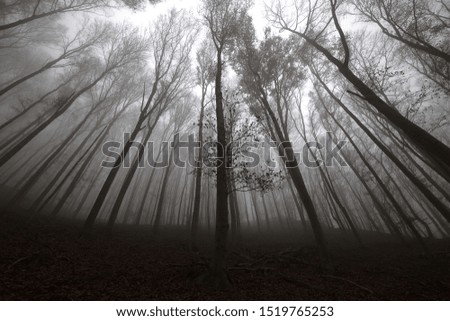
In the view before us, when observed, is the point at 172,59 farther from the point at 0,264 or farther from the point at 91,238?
the point at 0,264

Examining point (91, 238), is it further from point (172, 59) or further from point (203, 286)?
point (172, 59)

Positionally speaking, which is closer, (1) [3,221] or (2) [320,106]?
(1) [3,221]

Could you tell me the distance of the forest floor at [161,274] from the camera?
15.4 ft

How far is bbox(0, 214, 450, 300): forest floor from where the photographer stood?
468cm

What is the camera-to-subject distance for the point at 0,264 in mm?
5043

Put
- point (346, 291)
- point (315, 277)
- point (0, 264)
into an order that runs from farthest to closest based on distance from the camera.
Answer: point (315, 277) < point (346, 291) < point (0, 264)

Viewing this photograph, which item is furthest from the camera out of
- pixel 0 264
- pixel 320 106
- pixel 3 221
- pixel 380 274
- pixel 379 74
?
pixel 320 106

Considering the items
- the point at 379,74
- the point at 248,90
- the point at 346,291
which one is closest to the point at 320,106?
the point at 379,74

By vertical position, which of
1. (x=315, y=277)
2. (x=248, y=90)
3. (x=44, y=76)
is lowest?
(x=315, y=277)

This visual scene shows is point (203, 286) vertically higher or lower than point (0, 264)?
lower

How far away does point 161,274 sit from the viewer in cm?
604

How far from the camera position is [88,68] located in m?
17.7

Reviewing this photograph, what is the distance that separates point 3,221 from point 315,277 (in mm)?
12147
